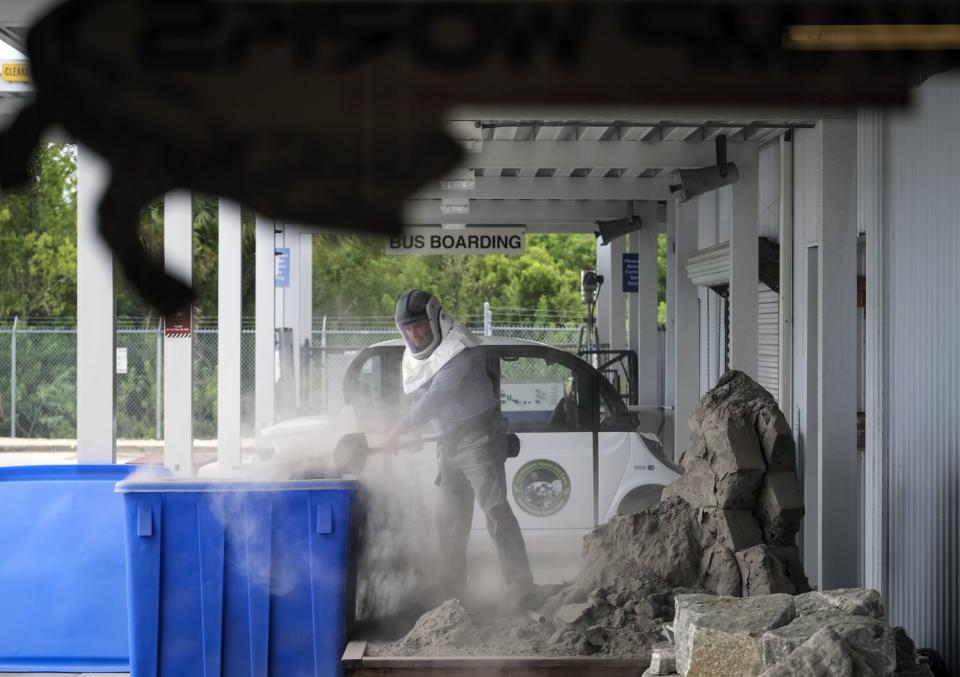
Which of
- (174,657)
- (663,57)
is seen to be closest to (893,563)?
(174,657)

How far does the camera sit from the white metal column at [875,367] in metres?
6.50

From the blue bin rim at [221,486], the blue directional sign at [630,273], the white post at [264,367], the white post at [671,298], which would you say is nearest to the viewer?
the blue bin rim at [221,486]

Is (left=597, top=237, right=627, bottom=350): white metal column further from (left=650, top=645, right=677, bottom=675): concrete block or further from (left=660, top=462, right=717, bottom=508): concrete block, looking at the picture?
(left=650, top=645, right=677, bottom=675): concrete block

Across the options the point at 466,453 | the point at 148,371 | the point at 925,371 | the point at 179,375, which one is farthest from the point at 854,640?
the point at 148,371

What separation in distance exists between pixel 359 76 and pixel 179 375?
242 inches

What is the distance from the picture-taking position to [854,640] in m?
4.34

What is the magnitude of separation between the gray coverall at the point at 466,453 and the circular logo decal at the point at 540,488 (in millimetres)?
2679

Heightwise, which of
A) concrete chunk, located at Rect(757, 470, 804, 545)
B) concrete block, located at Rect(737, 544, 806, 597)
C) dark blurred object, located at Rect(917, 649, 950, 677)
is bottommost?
dark blurred object, located at Rect(917, 649, 950, 677)

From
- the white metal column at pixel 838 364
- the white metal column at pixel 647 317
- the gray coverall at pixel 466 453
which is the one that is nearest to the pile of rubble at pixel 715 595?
the gray coverall at pixel 466 453

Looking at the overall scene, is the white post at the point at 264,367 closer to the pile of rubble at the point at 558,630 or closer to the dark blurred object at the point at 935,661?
the pile of rubble at the point at 558,630

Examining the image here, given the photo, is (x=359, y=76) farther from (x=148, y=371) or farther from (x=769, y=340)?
(x=148, y=371)

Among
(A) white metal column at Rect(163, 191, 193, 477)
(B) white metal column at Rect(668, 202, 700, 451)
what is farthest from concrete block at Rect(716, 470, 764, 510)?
(B) white metal column at Rect(668, 202, 700, 451)

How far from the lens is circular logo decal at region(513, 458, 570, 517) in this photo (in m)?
10.9

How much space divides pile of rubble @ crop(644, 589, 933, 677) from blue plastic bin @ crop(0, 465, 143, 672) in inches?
138
